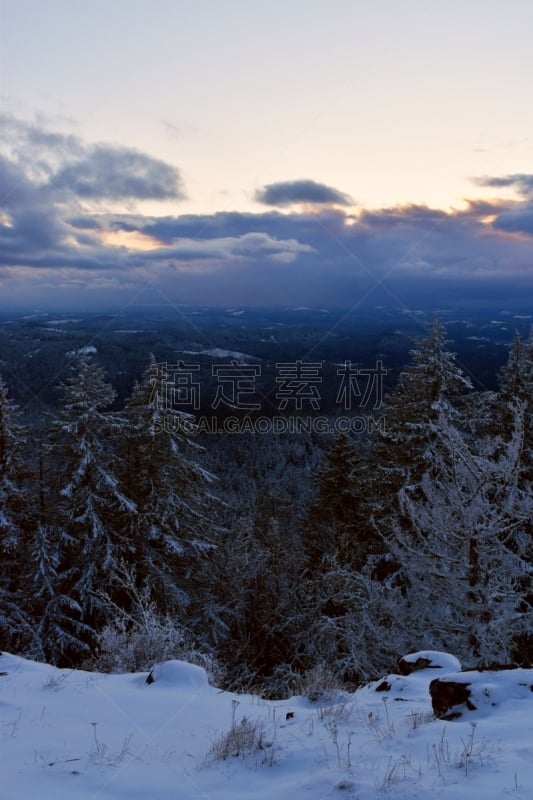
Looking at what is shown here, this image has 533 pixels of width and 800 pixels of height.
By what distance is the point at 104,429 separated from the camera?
17.5 m

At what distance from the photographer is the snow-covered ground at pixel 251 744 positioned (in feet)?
13.2

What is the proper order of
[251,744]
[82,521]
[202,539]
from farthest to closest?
[202,539] < [82,521] < [251,744]

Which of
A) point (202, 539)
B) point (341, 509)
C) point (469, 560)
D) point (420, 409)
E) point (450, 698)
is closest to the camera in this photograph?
point (450, 698)

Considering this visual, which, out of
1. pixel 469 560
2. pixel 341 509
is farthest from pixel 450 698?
pixel 341 509

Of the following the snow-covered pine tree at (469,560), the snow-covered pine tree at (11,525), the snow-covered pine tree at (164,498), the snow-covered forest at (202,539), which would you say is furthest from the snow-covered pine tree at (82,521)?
the snow-covered pine tree at (469,560)

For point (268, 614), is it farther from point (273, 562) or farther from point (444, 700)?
point (444, 700)

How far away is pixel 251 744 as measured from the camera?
4953mm

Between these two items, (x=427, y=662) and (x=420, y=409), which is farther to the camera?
(x=420, y=409)

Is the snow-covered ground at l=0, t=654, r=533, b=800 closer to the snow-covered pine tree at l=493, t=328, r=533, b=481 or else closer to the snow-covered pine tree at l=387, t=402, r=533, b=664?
the snow-covered pine tree at l=387, t=402, r=533, b=664

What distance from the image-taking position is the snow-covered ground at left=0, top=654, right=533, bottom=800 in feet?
13.2

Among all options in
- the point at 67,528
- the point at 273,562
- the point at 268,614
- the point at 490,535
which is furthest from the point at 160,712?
the point at 273,562

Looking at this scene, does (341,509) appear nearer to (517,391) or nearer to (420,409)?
(420,409)

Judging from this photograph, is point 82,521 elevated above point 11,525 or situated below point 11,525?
above

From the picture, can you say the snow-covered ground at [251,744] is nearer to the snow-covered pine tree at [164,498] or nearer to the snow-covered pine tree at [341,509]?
the snow-covered pine tree at [164,498]
